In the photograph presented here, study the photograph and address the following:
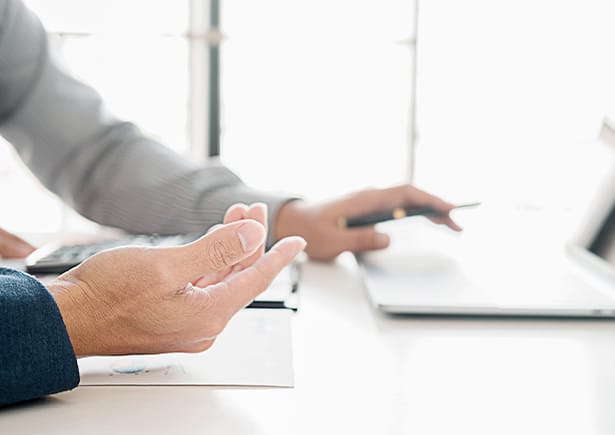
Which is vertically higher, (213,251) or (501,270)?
(213,251)

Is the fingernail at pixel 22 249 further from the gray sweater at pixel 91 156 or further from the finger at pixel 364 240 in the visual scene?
the finger at pixel 364 240

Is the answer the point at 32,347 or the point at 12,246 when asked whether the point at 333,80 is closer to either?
the point at 12,246

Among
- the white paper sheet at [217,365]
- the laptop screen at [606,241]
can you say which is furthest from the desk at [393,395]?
the laptop screen at [606,241]

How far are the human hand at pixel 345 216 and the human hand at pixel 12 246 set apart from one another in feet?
0.93

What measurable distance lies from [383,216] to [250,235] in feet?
1.40

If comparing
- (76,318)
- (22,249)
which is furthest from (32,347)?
(22,249)

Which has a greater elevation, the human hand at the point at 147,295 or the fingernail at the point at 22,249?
the human hand at the point at 147,295

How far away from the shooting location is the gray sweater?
33.9 inches

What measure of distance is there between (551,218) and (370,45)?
1.44m

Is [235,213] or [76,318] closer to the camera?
[76,318]

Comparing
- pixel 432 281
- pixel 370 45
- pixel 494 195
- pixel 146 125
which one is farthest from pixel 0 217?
pixel 432 281

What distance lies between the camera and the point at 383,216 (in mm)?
814

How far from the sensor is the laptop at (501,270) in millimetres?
568

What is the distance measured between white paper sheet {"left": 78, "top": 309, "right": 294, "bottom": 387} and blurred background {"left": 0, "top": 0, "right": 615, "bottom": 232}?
1.84m
